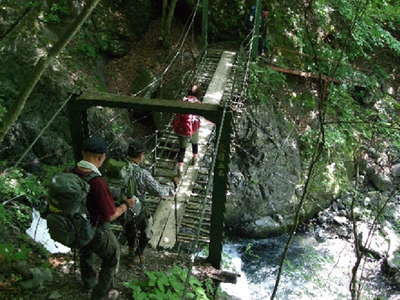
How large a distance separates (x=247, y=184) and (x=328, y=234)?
1.63 metres

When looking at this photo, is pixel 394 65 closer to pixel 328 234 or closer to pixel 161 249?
pixel 328 234

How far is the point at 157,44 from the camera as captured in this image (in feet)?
27.5

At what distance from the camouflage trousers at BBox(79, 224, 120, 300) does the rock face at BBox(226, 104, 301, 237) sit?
3.96 metres

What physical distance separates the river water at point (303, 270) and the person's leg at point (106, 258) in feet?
8.16

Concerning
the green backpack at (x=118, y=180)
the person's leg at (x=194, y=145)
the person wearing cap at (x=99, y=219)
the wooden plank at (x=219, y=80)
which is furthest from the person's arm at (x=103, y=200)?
the wooden plank at (x=219, y=80)

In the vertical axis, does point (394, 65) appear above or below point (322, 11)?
below

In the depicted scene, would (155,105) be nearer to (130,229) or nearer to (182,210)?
(130,229)

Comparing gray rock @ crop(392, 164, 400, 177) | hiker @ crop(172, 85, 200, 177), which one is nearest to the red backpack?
hiker @ crop(172, 85, 200, 177)

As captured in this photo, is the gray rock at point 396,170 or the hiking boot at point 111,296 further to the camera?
the gray rock at point 396,170

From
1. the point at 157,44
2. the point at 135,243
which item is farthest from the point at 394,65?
the point at 135,243

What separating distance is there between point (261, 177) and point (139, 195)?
411cm

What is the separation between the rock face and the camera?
6426 mm

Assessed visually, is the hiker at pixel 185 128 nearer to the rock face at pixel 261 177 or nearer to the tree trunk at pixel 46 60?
the rock face at pixel 261 177

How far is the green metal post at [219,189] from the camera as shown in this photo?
9.65 ft
